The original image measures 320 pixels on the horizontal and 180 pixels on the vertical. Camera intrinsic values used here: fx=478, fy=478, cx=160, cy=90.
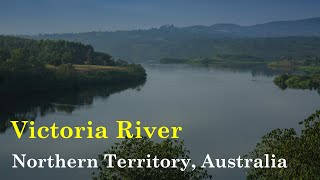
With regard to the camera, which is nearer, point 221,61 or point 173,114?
point 173,114

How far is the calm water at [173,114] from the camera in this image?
3500 centimetres

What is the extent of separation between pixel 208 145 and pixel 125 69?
66583 millimetres

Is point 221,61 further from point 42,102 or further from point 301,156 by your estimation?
point 301,156

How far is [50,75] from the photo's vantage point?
7769 centimetres

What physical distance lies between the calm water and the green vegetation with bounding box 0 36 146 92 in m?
5.19

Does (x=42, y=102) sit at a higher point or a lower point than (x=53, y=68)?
lower

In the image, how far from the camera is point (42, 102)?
6162 cm

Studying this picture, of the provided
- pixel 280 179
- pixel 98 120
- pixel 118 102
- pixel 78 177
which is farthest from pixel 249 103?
pixel 280 179

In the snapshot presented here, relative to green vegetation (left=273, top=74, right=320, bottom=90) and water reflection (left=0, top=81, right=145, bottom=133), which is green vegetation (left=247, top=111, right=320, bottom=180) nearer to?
water reflection (left=0, top=81, right=145, bottom=133)

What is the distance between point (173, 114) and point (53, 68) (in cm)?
3754

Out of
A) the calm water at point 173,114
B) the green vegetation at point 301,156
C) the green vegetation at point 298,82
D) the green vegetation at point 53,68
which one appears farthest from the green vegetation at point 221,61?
the green vegetation at point 301,156

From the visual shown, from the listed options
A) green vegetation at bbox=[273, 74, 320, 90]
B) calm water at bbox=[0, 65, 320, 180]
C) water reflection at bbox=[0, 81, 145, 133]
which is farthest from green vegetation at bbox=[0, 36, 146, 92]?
green vegetation at bbox=[273, 74, 320, 90]

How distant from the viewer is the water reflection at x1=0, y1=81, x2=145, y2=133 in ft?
170

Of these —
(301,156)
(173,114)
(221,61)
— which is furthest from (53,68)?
(221,61)
